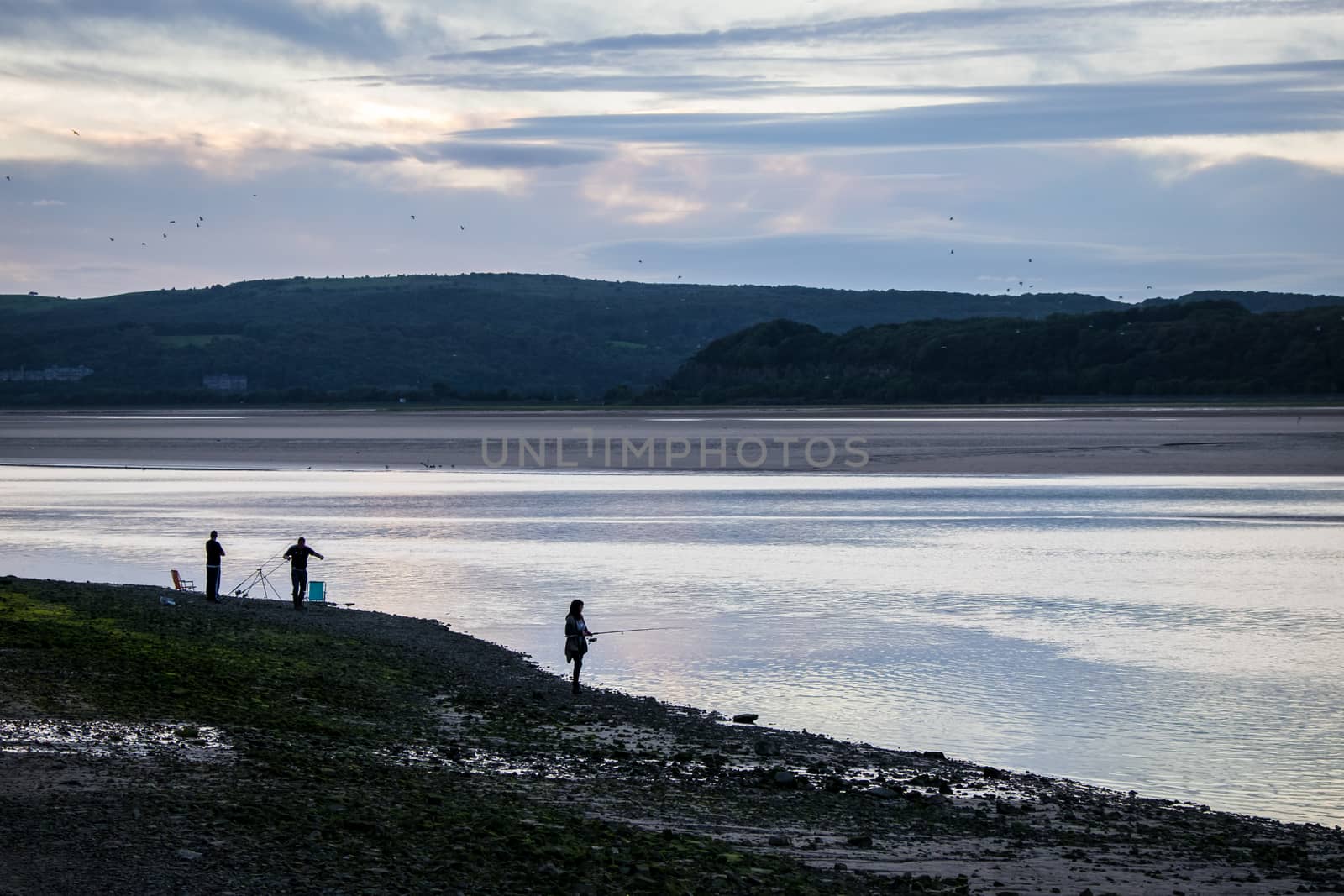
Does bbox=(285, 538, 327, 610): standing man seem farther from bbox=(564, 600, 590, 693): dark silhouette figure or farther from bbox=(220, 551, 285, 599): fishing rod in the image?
bbox=(564, 600, 590, 693): dark silhouette figure

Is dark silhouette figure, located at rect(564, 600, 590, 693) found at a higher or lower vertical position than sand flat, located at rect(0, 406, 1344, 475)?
higher

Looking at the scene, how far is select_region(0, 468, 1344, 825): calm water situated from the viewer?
15938 millimetres

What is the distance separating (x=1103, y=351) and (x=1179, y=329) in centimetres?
862

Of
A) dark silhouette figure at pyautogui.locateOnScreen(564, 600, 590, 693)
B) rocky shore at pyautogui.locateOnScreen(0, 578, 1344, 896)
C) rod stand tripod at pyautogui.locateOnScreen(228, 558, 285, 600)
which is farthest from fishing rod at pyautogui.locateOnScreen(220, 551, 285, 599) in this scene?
dark silhouette figure at pyautogui.locateOnScreen(564, 600, 590, 693)

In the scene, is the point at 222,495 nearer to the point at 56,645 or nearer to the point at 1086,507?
the point at 1086,507

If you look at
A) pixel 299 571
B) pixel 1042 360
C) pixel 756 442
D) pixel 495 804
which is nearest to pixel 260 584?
pixel 299 571

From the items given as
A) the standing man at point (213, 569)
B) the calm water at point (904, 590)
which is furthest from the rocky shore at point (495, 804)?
the standing man at point (213, 569)

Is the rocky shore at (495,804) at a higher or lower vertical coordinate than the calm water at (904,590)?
higher

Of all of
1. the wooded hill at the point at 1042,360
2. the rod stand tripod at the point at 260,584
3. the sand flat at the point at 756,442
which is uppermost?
the wooded hill at the point at 1042,360

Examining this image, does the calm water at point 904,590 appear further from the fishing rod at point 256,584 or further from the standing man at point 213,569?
the standing man at point 213,569

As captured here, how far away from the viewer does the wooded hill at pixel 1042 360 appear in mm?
148625

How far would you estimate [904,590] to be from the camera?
2666 cm

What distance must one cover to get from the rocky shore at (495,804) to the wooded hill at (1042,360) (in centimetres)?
13751

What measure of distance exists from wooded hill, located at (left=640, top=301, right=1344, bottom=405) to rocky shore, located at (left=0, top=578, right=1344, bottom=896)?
13751cm
